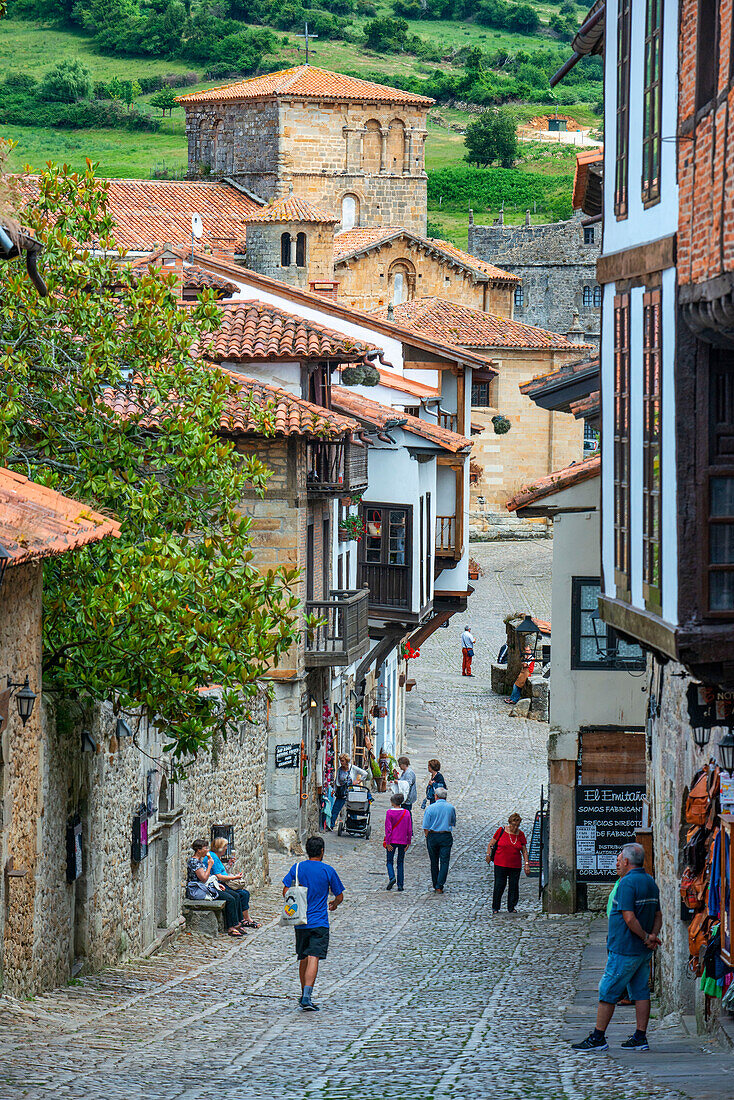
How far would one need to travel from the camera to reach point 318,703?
1099 inches

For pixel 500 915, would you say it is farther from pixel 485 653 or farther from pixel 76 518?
pixel 485 653

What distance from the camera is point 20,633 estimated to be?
1245 centimetres

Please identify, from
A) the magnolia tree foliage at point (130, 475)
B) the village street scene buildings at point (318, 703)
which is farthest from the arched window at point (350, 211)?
the magnolia tree foliage at point (130, 475)

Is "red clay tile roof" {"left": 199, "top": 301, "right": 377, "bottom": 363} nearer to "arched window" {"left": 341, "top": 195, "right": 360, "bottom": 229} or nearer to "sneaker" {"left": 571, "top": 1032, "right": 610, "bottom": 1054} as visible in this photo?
"sneaker" {"left": 571, "top": 1032, "right": 610, "bottom": 1054}

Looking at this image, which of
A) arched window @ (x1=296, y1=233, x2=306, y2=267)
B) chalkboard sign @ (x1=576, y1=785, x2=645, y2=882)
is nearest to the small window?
chalkboard sign @ (x1=576, y1=785, x2=645, y2=882)

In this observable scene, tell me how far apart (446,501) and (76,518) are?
2315 cm

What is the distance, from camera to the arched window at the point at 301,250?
5388cm

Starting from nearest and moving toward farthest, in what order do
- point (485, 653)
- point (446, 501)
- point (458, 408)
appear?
1. point (446, 501)
2. point (458, 408)
3. point (485, 653)

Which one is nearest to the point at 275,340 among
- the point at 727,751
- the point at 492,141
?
the point at 727,751

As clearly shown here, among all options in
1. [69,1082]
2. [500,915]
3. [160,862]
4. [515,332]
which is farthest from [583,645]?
[515,332]

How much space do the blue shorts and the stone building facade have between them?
78.2 m

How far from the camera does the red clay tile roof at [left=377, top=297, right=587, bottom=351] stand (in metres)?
63.6

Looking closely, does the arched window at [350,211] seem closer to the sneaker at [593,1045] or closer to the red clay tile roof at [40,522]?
the red clay tile roof at [40,522]

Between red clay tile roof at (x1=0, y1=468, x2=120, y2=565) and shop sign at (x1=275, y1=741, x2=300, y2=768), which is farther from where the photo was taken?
shop sign at (x1=275, y1=741, x2=300, y2=768)
